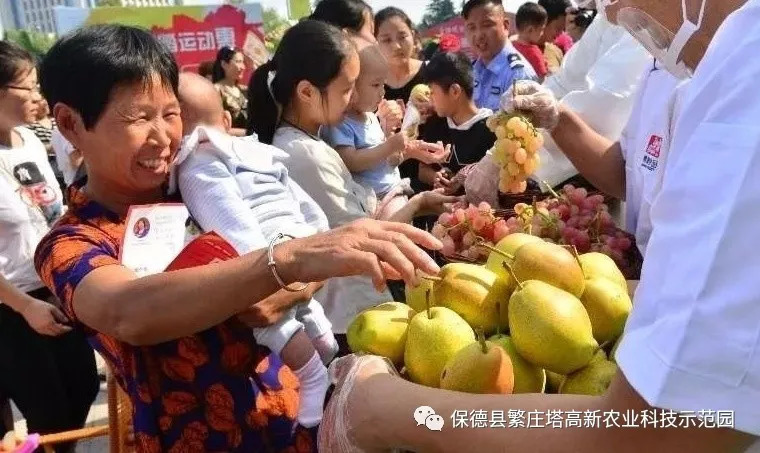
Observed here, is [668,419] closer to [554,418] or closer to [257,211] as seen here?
[554,418]

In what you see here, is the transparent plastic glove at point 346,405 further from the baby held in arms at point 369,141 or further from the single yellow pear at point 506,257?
the baby held in arms at point 369,141

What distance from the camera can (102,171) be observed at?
1.38 metres

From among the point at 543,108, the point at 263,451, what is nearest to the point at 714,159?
the point at 263,451

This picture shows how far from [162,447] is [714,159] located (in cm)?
119

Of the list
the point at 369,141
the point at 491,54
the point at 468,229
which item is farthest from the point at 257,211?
the point at 491,54

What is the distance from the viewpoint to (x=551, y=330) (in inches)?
41.6

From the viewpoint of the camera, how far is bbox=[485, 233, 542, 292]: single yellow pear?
1.31 metres

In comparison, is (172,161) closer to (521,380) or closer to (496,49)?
(521,380)

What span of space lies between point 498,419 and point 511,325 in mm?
296

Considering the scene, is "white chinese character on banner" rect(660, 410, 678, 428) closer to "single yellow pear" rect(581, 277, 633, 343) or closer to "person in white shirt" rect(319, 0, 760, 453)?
"person in white shirt" rect(319, 0, 760, 453)

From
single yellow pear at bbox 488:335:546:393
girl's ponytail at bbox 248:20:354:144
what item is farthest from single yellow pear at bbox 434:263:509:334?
girl's ponytail at bbox 248:20:354:144

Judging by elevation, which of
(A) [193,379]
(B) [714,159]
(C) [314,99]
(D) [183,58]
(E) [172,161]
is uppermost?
(B) [714,159]

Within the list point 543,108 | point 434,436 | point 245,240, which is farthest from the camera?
point 543,108

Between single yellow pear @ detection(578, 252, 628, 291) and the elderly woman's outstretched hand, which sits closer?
the elderly woman's outstretched hand
